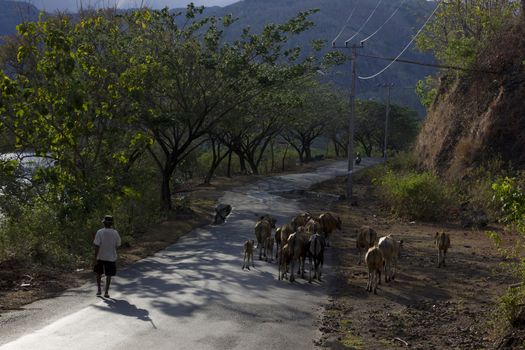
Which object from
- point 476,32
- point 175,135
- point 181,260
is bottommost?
point 181,260

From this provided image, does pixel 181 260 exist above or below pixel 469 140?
below

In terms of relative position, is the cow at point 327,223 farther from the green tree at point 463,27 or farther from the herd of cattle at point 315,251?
the green tree at point 463,27

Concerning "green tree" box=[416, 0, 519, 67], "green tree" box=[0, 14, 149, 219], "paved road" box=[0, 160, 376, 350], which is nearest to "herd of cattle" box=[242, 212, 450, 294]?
"paved road" box=[0, 160, 376, 350]

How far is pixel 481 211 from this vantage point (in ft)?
82.2

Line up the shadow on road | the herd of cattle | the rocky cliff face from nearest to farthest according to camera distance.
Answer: the shadow on road
the herd of cattle
the rocky cliff face

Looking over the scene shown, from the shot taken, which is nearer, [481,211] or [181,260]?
[181,260]

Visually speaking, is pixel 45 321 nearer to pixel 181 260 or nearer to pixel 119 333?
pixel 119 333

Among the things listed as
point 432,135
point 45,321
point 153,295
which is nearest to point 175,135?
point 432,135

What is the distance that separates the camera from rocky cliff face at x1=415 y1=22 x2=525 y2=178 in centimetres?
2905

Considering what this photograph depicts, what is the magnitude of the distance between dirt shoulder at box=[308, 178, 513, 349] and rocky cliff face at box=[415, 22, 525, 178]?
812cm

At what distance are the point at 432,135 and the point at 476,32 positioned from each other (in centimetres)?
717

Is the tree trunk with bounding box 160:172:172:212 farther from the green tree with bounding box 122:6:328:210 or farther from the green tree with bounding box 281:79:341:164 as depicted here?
the green tree with bounding box 281:79:341:164

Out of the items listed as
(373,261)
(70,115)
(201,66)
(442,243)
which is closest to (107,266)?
(373,261)

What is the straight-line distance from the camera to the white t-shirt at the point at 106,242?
12.8 m
